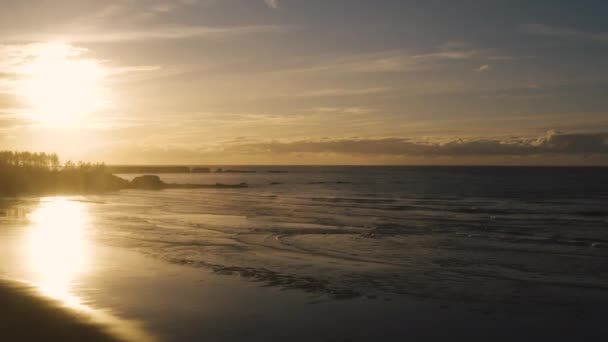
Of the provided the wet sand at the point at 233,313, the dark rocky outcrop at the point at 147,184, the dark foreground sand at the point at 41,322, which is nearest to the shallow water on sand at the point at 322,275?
the wet sand at the point at 233,313

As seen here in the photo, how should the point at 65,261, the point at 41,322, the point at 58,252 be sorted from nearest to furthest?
1. the point at 41,322
2. the point at 65,261
3. the point at 58,252

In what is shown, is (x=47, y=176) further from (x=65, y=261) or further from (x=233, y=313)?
(x=233, y=313)

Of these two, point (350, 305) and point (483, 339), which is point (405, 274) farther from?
point (483, 339)

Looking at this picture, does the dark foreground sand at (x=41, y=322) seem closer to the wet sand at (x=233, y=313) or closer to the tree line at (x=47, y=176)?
the wet sand at (x=233, y=313)

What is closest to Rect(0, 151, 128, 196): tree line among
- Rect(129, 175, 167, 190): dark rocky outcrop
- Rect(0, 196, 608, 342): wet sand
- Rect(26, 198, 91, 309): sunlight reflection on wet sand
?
Rect(129, 175, 167, 190): dark rocky outcrop

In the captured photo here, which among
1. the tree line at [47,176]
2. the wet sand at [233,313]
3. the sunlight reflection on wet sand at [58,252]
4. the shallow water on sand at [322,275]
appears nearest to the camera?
the wet sand at [233,313]

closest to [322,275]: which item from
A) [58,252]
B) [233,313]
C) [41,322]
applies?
[233,313]

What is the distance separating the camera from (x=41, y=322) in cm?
1078

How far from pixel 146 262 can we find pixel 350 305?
8.79 meters

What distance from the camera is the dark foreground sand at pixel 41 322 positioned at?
9977 millimetres

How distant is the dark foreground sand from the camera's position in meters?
9.98

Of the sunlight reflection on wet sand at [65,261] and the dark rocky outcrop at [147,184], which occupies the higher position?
the dark rocky outcrop at [147,184]

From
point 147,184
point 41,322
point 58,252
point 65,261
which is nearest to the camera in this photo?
point 41,322

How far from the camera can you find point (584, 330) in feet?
36.6
